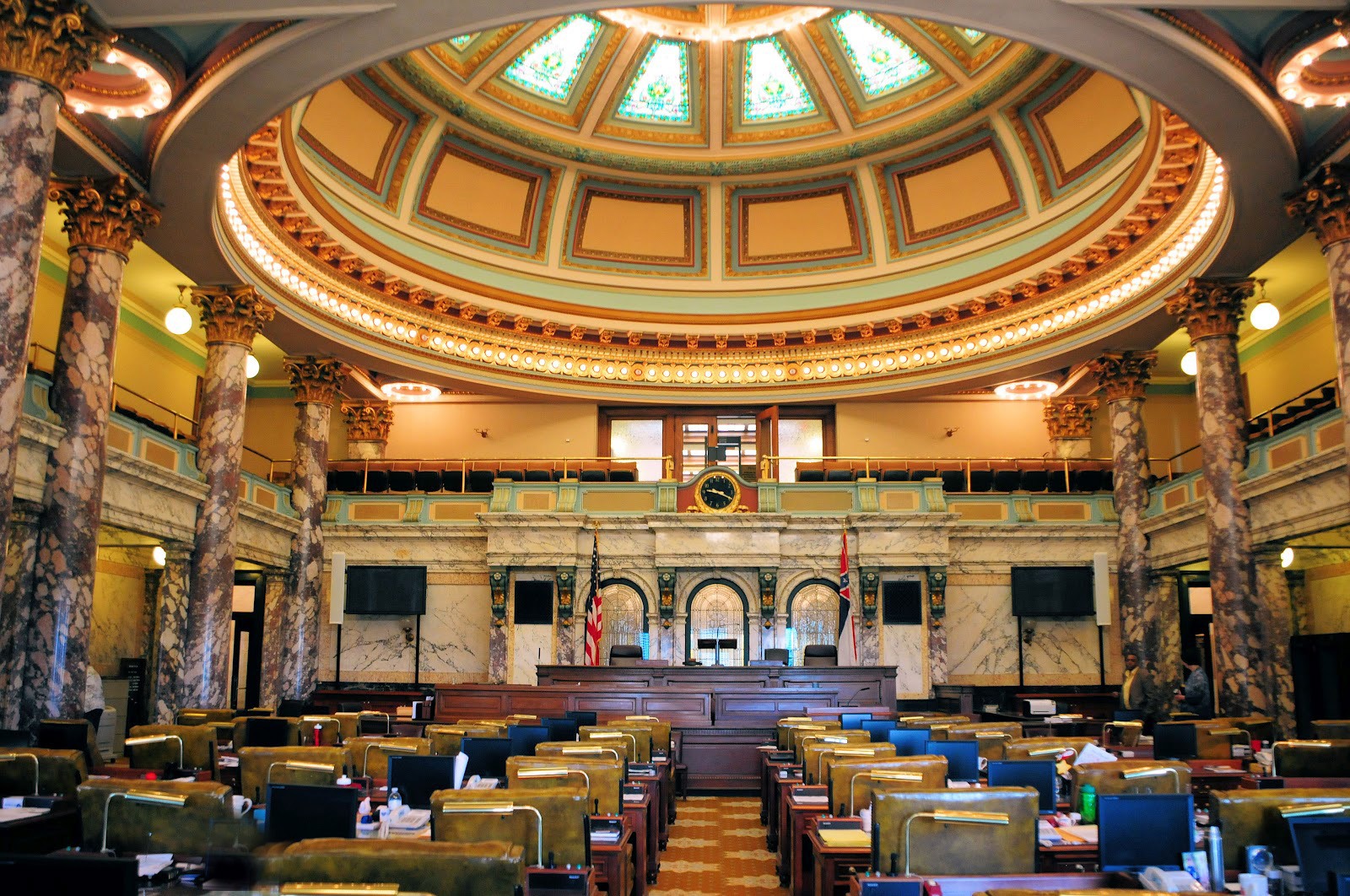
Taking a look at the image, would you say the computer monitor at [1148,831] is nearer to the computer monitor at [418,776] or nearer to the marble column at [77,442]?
the computer monitor at [418,776]

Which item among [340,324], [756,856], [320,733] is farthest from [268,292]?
[756,856]

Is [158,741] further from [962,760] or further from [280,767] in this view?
[962,760]

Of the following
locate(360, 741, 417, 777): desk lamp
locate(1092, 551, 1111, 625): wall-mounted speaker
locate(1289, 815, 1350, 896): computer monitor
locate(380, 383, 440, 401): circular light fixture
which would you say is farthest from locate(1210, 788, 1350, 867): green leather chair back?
locate(380, 383, 440, 401): circular light fixture

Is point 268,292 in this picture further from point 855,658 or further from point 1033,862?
point 1033,862

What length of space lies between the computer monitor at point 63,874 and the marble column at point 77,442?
10216 millimetres

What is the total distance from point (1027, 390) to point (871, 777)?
810 inches

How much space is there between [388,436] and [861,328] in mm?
11911

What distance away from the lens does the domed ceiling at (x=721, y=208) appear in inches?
804

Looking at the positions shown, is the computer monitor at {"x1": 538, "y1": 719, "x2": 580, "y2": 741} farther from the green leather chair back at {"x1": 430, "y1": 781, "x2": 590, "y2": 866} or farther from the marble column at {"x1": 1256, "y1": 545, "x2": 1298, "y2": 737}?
the marble column at {"x1": 1256, "y1": 545, "x2": 1298, "y2": 737}

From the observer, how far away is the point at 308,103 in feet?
62.3

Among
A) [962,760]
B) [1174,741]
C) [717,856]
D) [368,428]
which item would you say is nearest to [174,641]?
[717,856]

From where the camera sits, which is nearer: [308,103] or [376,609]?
[308,103]

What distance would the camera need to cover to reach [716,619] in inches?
843

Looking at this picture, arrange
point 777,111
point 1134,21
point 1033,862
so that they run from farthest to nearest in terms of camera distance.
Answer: point 777,111 < point 1134,21 < point 1033,862
